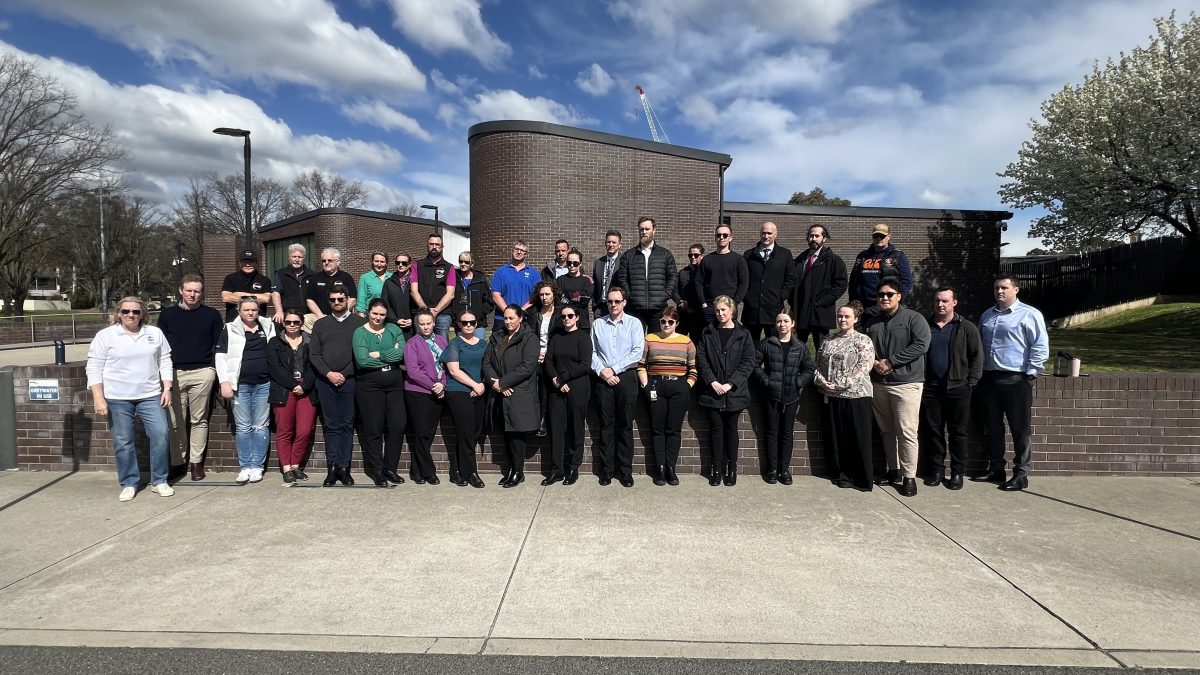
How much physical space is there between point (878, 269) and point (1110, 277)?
22025mm

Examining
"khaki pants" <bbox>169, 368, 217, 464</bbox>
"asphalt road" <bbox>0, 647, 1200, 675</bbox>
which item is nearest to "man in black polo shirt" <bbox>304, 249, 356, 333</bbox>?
"khaki pants" <bbox>169, 368, 217, 464</bbox>

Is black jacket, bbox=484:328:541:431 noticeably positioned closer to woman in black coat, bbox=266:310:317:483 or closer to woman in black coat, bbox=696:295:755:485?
woman in black coat, bbox=696:295:755:485

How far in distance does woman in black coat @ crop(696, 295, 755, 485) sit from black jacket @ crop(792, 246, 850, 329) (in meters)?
1.15

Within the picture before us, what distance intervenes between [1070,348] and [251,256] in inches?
497

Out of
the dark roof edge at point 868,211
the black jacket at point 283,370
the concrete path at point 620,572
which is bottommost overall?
the concrete path at point 620,572

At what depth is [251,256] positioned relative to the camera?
21.8 feet

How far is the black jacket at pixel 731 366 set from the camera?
18.8 ft

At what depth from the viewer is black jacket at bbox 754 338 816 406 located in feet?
18.8

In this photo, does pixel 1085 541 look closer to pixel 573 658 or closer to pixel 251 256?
pixel 573 658

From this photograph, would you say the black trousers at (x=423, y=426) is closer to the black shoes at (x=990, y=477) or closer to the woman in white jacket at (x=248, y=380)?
the woman in white jacket at (x=248, y=380)

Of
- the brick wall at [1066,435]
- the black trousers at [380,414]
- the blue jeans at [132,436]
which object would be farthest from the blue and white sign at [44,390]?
the black trousers at [380,414]

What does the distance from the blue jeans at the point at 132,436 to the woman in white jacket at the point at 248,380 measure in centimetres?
54

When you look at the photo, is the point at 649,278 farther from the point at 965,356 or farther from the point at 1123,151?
the point at 1123,151

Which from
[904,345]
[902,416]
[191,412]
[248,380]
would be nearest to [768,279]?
[904,345]
